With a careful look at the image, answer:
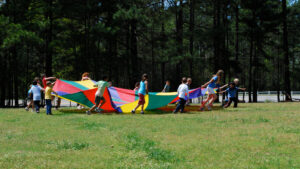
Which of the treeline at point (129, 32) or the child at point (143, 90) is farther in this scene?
the treeline at point (129, 32)

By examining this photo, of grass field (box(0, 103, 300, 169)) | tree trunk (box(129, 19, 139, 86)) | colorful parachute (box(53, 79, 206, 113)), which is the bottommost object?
grass field (box(0, 103, 300, 169))

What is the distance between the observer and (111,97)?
50.6ft

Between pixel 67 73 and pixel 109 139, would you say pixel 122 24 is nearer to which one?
pixel 67 73

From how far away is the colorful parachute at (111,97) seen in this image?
1491 cm

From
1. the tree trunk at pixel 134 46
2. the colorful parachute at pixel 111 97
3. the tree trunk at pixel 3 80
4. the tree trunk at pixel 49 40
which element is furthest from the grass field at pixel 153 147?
the tree trunk at pixel 3 80

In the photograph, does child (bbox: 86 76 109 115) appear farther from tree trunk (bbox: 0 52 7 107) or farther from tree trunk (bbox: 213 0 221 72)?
tree trunk (bbox: 213 0 221 72)

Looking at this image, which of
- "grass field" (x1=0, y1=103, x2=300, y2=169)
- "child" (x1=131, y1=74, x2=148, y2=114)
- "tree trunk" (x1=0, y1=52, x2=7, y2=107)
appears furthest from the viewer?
"tree trunk" (x1=0, y1=52, x2=7, y2=107)

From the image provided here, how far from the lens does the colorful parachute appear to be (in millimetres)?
14906

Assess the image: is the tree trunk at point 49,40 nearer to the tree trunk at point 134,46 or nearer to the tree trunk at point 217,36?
the tree trunk at point 134,46

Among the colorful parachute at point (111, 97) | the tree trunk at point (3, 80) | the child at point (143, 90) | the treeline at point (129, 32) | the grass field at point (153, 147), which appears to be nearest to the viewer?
the grass field at point (153, 147)

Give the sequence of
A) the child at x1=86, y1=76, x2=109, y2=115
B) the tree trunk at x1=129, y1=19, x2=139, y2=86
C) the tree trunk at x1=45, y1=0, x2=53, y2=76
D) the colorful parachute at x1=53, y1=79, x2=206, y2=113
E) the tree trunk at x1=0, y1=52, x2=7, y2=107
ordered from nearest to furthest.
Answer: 1. the child at x1=86, y1=76, x2=109, y2=115
2. the colorful parachute at x1=53, y1=79, x2=206, y2=113
3. the tree trunk at x1=45, y1=0, x2=53, y2=76
4. the tree trunk at x1=0, y1=52, x2=7, y2=107
5. the tree trunk at x1=129, y1=19, x2=139, y2=86

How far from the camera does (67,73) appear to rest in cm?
3697

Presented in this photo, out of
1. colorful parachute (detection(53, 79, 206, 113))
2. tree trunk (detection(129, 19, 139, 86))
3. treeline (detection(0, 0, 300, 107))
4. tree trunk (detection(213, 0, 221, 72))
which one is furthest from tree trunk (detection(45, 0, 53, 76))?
tree trunk (detection(213, 0, 221, 72))

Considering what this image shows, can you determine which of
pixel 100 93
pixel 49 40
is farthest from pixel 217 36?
pixel 100 93
